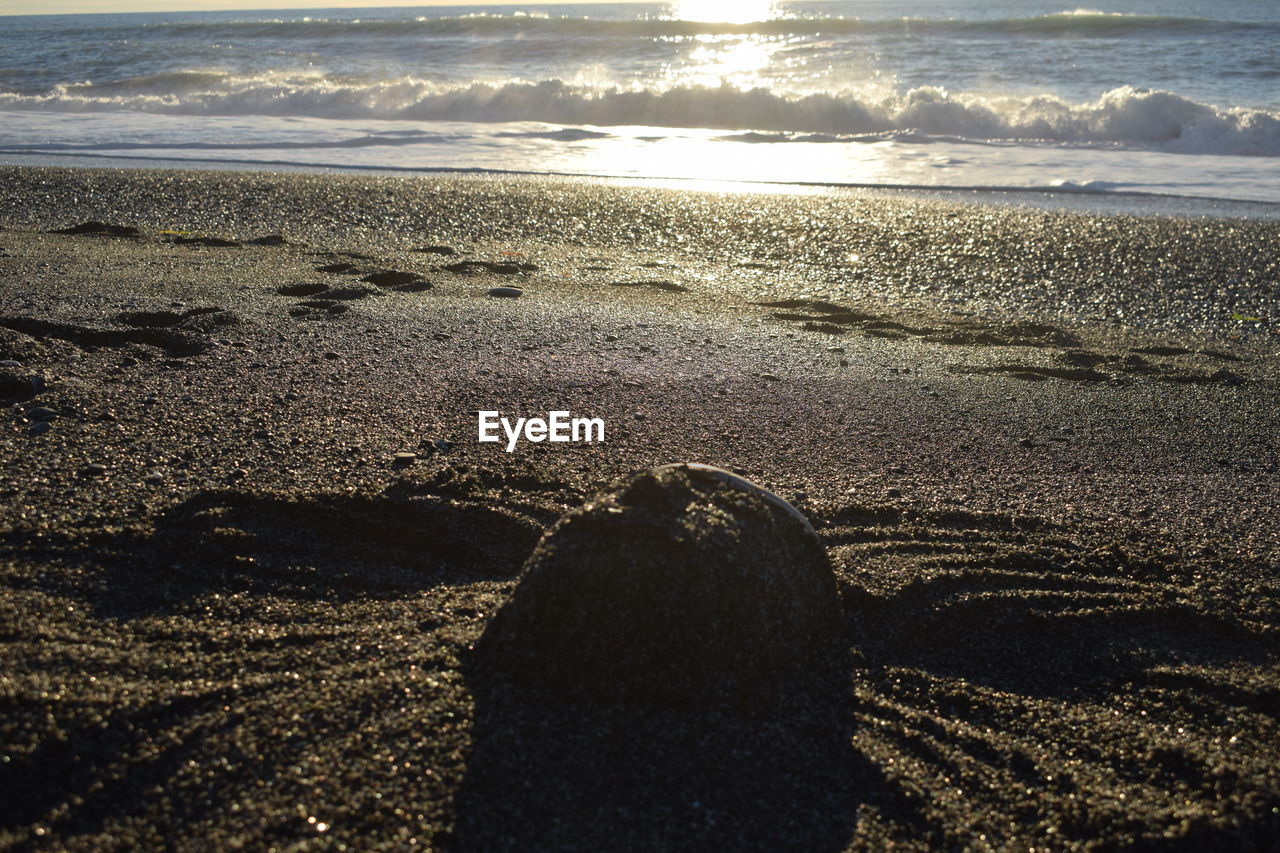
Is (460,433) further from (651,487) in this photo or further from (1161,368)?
(1161,368)

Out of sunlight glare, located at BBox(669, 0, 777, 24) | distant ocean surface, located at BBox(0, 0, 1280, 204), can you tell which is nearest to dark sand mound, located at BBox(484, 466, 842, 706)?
distant ocean surface, located at BBox(0, 0, 1280, 204)

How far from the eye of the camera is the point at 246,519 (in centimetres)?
231

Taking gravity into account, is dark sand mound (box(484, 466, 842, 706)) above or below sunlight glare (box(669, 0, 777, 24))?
below

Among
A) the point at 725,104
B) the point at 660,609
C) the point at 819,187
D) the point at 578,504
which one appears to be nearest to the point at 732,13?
the point at 725,104

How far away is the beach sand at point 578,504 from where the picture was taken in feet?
4.99

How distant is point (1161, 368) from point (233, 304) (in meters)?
3.60

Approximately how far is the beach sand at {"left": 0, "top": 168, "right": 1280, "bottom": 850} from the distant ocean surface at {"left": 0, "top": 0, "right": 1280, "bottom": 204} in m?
4.01

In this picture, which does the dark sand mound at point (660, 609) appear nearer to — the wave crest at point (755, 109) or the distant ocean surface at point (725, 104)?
the distant ocean surface at point (725, 104)

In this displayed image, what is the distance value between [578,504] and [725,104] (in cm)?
997

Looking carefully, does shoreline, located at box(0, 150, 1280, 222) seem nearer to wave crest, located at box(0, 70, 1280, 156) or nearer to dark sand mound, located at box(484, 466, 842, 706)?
wave crest, located at box(0, 70, 1280, 156)

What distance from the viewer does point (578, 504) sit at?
8.29 ft

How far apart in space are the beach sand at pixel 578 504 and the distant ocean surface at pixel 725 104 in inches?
158

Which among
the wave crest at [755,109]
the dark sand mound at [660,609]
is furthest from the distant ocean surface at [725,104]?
the dark sand mound at [660,609]

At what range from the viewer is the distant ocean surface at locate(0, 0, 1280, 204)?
8852 millimetres
